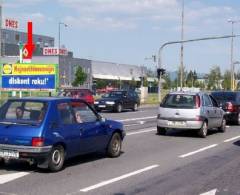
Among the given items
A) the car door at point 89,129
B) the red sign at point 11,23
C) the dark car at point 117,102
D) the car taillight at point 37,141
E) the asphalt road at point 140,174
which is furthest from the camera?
the red sign at point 11,23

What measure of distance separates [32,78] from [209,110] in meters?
14.3

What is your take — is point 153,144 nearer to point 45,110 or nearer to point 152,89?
point 45,110

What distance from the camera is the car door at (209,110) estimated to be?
1895 centimetres

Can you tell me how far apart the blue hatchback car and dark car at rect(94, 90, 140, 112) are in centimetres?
2499

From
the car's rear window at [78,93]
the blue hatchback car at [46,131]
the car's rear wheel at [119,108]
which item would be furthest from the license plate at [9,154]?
the car's rear wheel at [119,108]

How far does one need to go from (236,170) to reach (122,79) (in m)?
138

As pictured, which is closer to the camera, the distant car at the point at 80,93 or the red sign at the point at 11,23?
the distant car at the point at 80,93

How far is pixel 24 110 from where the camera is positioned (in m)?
10.6

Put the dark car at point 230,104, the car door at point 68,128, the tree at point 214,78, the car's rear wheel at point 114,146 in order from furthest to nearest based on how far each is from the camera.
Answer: the tree at point 214,78 < the dark car at point 230,104 < the car's rear wheel at point 114,146 < the car door at point 68,128

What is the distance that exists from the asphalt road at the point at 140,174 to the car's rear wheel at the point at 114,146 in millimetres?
188

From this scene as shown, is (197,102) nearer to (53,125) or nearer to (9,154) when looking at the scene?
(53,125)

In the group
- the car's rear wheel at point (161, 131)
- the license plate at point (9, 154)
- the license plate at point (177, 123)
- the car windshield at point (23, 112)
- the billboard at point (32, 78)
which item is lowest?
the car's rear wheel at point (161, 131)

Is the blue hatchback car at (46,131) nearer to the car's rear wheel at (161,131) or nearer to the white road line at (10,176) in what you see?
the white road line at (10,176)

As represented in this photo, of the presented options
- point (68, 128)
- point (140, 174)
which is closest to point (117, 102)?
point (68, 128)
